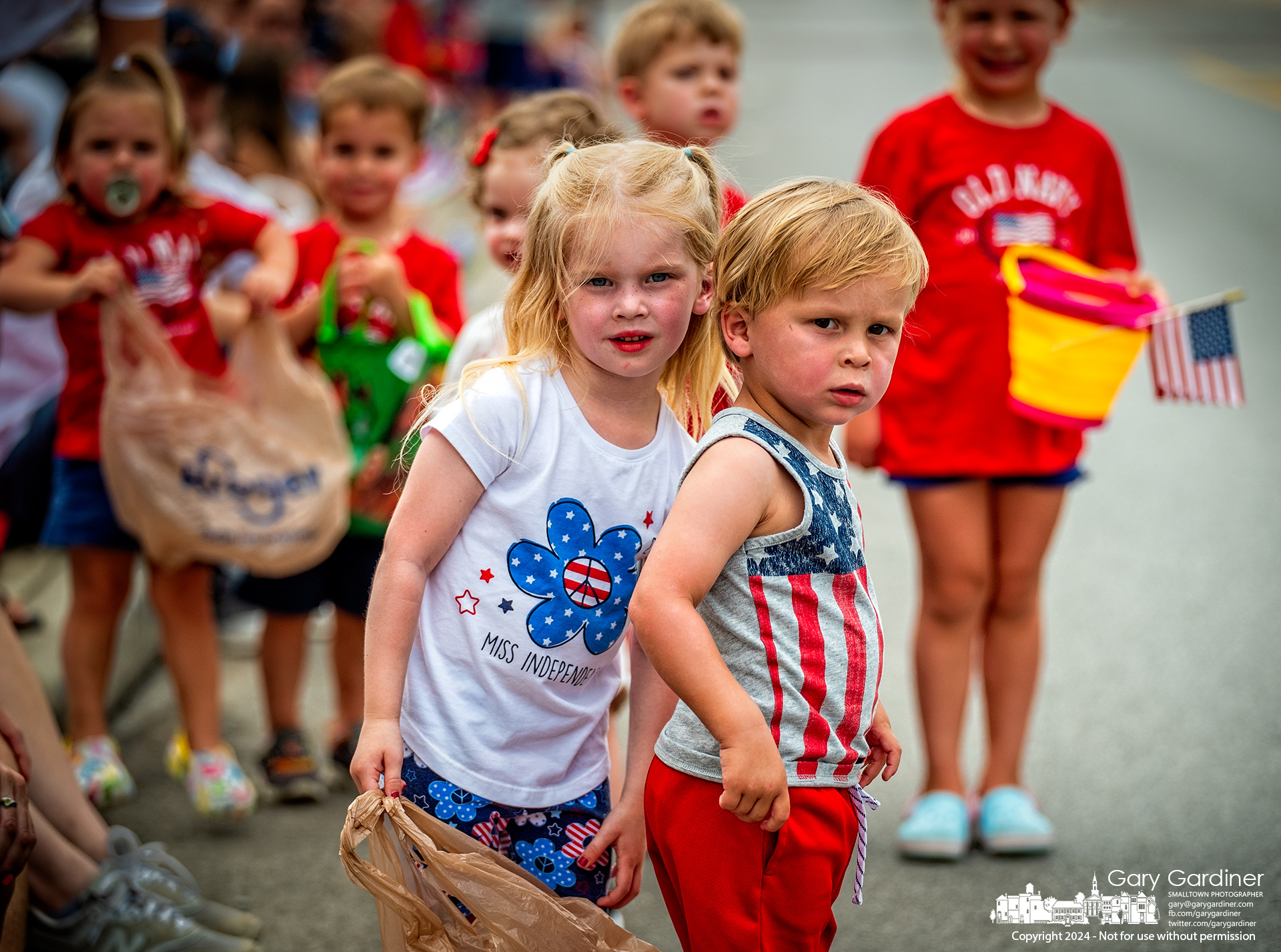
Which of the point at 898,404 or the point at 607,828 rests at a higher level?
the point at 898,404

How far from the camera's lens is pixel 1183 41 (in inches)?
846

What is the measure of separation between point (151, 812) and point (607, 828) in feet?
5.99

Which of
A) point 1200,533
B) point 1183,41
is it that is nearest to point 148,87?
point 1200,533

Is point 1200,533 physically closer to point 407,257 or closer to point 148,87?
point 407,257

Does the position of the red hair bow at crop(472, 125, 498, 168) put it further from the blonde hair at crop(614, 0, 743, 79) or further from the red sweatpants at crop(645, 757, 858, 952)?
the red sweatpants at crop(645, 757, 858, 952)

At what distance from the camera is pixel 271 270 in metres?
3.27

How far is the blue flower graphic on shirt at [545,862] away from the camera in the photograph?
6.56 feet

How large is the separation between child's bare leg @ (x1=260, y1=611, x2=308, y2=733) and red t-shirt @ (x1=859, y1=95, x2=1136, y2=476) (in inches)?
65.3

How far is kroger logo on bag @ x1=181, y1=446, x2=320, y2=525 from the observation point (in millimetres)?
3225

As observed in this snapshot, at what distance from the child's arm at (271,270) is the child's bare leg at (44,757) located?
1048 mm

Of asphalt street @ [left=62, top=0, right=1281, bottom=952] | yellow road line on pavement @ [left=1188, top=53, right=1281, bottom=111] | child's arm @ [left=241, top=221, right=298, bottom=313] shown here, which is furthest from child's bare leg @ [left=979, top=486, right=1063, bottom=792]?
yellow road line on pavement @ [left=1188, top=53, right=1281, bottom=111]

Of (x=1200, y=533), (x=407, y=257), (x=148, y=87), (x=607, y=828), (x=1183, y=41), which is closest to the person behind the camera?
(x=607, y=828)

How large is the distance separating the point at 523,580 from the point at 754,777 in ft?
1.58

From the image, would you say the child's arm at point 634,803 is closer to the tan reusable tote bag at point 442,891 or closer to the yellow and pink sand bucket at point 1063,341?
the tan reusable tote bag at point 442,891
